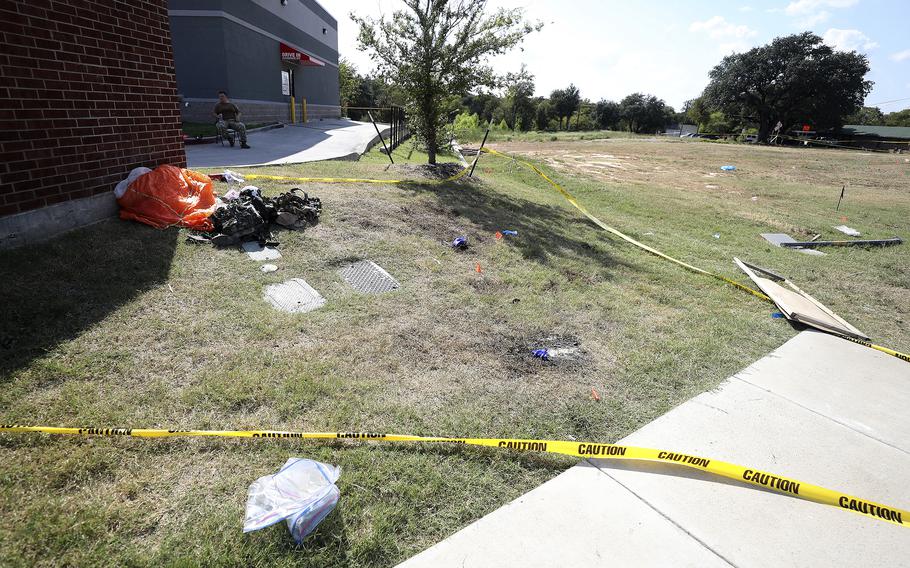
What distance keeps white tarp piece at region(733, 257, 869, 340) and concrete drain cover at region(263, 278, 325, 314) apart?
528 cm

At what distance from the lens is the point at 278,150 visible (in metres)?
13.5

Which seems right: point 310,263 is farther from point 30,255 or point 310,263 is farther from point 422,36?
point 422,36

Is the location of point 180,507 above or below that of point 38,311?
below

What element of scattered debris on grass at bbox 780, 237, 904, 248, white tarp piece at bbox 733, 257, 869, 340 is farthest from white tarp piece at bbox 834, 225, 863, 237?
white tarp piece at bbox 733, 257, 869, 340

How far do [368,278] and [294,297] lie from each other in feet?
2.93

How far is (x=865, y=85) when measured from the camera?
2032 inches

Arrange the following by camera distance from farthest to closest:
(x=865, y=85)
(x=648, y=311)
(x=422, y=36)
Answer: (x=865, y=85)
(x=422, y=36)
(x=648, y=311)

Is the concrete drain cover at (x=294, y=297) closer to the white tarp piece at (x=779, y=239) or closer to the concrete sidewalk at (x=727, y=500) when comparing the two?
the concrete sidewalk at (x=727, y=500)

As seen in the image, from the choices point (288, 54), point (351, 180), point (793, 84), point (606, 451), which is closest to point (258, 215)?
point (351, 180)

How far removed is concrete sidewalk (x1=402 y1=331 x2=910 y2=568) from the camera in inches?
80.1

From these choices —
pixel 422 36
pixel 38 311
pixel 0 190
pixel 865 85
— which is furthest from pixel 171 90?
pixel 865 85

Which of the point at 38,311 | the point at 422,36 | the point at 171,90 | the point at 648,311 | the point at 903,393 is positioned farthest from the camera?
the point at 422,36

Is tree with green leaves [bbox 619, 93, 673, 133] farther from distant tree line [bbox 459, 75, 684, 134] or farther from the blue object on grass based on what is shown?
the blue object on grass

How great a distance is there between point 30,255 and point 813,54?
75196 millimetres
